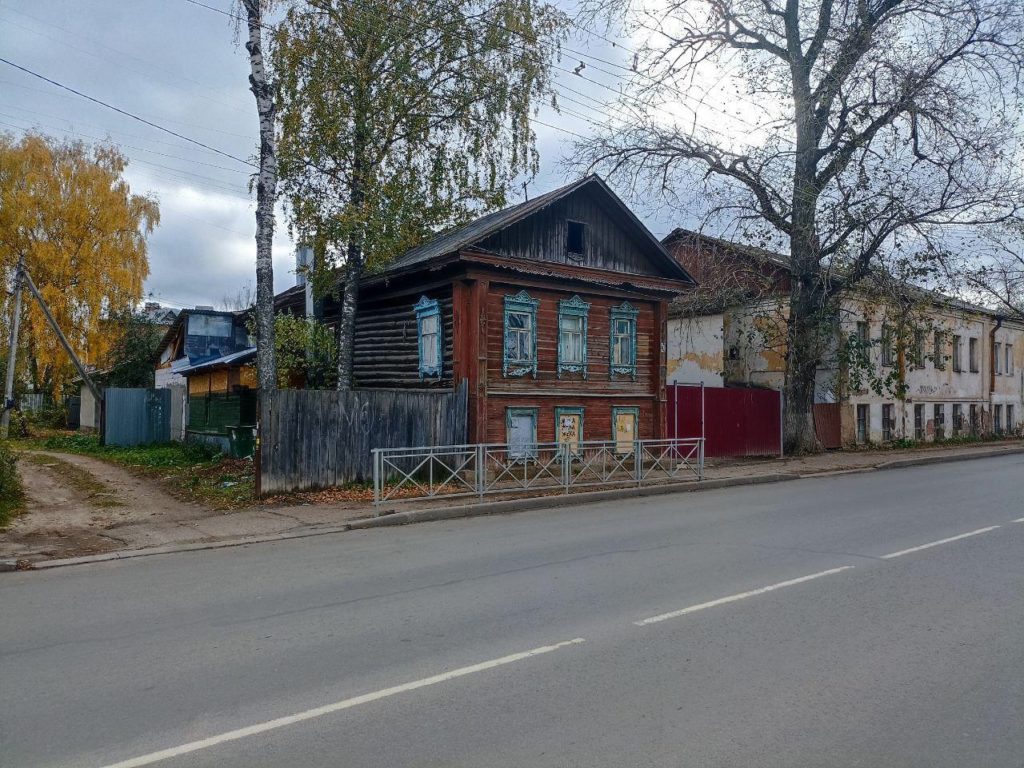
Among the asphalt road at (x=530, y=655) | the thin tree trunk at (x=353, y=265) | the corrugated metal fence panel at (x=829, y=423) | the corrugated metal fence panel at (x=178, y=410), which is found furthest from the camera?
the corrugated metal fence panel at (x=829, y=423)

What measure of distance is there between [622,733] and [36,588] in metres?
6.45

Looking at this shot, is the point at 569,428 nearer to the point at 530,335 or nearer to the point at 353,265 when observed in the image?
the point at 530,335

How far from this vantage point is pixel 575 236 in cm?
1945

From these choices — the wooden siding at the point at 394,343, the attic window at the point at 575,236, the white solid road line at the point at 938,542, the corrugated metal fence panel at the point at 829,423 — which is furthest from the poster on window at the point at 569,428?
the corrugated metal fence panel at the point at 829,423

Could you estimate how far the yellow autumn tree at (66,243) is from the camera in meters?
33.4

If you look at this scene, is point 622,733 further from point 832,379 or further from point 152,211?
point 152,211

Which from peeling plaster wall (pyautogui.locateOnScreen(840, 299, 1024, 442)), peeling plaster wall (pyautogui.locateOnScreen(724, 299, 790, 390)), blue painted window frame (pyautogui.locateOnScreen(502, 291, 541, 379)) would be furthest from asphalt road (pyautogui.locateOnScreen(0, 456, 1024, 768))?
peeling plaster wall (pyautogui.locateOnScreen(840, 299, 1024, 442))

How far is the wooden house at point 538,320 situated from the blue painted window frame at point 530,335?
28 mm

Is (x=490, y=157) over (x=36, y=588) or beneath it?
over

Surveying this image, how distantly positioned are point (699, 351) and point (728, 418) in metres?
7.18

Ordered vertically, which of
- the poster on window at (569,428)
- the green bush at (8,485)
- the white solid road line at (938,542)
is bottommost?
the white solid road line at (938,542)

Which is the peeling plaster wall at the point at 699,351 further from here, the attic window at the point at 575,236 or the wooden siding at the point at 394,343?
the wooden siding at the point at 394,343

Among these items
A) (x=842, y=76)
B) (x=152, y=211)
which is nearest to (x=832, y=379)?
(x=842, y=76)

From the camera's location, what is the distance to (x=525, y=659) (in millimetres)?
5215
